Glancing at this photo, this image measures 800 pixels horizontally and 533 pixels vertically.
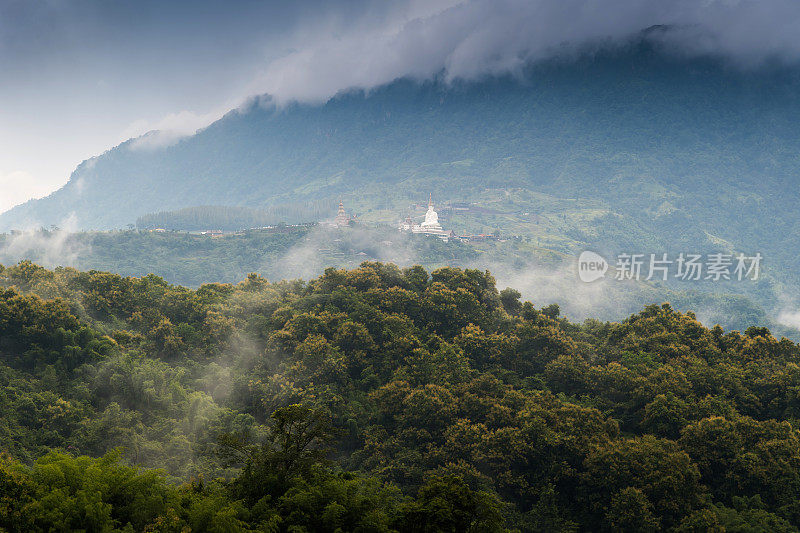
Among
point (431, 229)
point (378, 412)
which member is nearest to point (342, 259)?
point (431, 229)

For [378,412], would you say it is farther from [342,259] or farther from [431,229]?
[431,229]

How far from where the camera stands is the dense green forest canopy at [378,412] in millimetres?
9398

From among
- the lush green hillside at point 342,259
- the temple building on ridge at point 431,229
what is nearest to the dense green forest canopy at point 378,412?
the lush green hillside at point 342,259

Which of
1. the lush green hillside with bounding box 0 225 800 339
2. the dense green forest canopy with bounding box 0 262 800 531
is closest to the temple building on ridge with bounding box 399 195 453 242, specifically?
the lush green hillside with bounding box 0 225 800 339

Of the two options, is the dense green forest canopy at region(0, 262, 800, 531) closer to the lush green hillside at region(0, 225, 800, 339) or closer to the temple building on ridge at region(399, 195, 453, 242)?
the lush green hillside at region(0, 225, 800, 339)

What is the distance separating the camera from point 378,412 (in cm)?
1675

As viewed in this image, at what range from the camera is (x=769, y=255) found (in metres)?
174

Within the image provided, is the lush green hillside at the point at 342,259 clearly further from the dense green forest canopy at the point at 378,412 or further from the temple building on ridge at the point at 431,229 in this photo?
the dense green forest canopy at the point at 378,412

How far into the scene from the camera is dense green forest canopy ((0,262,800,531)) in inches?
370

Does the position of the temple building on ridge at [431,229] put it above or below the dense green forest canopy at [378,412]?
above

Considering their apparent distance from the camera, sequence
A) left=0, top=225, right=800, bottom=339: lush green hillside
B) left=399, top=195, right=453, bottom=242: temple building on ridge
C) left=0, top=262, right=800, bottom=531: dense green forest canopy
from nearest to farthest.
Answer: left=0, top=262, right=800, bottom=531: dense green forest canopy, left=0, top=225, right=800, bottom=339: lush green hillside, left=399, top=195, right=453, bottom=242: temple building on ridge

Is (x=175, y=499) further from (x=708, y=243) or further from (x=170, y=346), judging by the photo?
(x=708, y=243)

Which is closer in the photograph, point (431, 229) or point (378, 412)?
point (378, 412)

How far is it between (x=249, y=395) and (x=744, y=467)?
13520mm
